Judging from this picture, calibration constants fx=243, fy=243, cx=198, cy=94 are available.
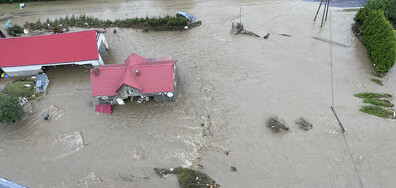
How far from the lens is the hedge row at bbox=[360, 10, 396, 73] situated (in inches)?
1001

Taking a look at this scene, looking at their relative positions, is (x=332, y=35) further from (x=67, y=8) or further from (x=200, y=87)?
(x=67, y=8)

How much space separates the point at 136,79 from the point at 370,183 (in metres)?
21.2

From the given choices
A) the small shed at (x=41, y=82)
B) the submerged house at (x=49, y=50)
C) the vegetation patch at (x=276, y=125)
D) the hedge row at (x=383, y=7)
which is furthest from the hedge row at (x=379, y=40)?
the small shed at (x=41, y=82)

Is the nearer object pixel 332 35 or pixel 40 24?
pixel 332 35

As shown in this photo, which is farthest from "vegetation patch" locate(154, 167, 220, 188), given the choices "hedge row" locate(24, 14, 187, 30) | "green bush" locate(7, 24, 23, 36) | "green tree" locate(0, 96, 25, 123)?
"green bush" locate(7, 24, 23, 36)

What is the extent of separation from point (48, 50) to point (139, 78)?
11431 mm

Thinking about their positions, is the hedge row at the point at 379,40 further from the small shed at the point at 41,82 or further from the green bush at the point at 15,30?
the green bush at the point at 15,30

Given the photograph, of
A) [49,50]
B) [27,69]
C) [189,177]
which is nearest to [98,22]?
[49,50]

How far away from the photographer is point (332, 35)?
31172mm

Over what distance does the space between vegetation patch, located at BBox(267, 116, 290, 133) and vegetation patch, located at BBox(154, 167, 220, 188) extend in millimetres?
7387

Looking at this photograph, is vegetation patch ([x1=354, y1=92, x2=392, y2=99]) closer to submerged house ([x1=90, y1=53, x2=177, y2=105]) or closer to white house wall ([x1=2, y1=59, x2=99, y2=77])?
submerged house ([x1=90, y1=53, x2=177, y2=105])

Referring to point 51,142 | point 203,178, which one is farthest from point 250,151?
point 51,142

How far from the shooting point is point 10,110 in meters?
21.8

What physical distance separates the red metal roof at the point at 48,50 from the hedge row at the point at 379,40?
30.4 m
